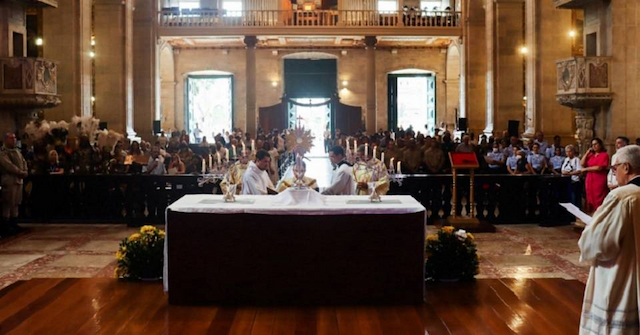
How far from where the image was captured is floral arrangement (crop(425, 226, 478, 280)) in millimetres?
8398

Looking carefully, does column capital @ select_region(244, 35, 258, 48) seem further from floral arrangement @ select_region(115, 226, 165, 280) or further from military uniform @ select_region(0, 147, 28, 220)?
floral arrangement @ select_region(115, 226, 165, 280)

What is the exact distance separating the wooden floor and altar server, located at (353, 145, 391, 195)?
1463 millimetres

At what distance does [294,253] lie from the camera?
7211 millimetres

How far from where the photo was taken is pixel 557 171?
51.0ft

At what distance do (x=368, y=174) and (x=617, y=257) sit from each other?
4.80 metres

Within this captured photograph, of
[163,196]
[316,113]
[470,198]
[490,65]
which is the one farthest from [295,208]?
[316,113]

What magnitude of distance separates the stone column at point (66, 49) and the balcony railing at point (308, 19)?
10139mm

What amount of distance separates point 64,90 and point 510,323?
650 inches

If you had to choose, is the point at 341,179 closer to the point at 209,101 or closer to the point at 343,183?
the point at 343,183

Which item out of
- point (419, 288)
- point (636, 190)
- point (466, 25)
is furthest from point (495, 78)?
point (636, 190)

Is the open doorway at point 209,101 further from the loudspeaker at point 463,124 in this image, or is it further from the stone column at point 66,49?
the stone column at point 66,49

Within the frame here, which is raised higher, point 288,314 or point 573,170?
point 573,170

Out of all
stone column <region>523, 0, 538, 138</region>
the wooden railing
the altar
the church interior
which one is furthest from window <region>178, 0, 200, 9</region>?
the altar

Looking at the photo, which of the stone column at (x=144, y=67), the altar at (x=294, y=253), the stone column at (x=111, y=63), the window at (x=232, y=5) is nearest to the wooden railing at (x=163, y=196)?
the altar at (x=294, y=253)
